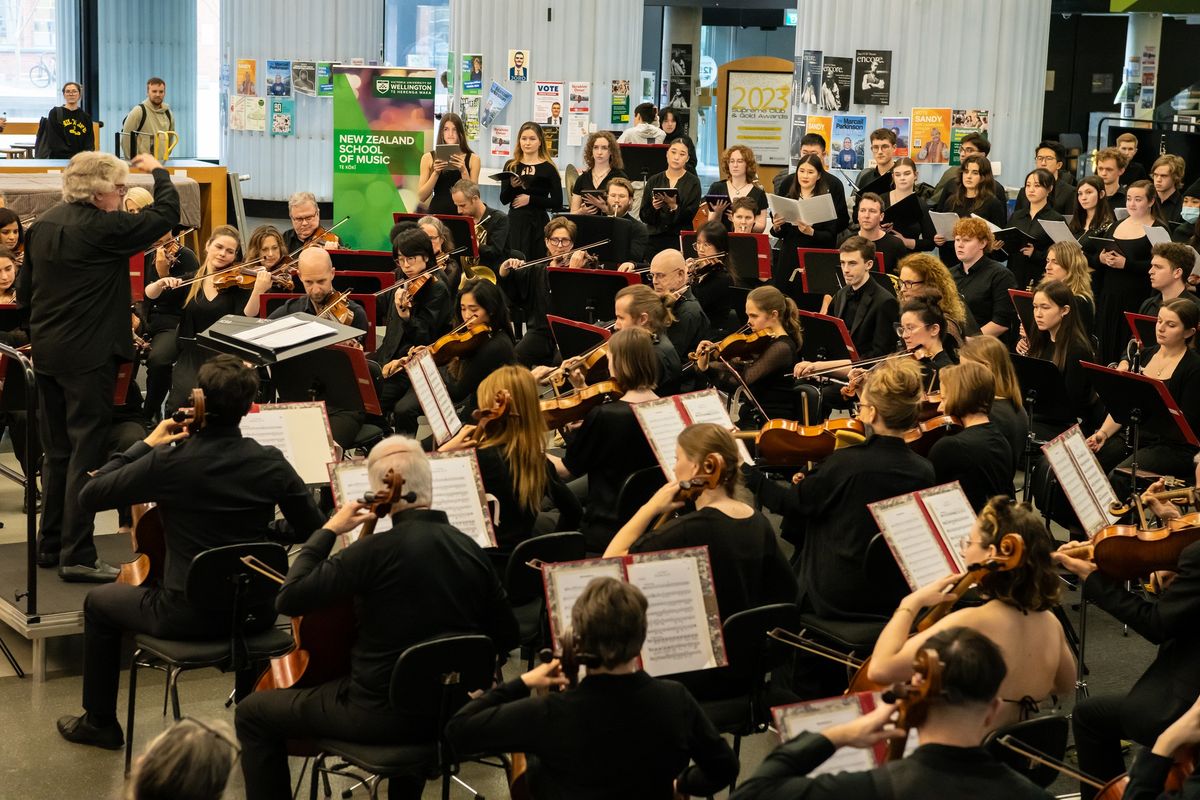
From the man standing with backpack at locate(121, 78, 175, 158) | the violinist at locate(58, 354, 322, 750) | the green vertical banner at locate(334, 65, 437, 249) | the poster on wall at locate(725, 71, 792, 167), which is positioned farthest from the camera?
the poster on wall at locate(725, 71, 792, 167)

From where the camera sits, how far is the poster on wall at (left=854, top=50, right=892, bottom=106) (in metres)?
11.6

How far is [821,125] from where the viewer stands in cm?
1178

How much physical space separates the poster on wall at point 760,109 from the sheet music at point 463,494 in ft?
50.2

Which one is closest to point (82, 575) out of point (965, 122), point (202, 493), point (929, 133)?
point (202, 493)

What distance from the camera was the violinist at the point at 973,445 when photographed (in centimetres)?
503

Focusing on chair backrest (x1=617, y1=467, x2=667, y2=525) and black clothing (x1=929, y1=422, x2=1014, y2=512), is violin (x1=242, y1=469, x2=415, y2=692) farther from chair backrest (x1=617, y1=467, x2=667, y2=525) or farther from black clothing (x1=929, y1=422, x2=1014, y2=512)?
black clothing (x1=929, y1=422, x2=1014, y2=512)

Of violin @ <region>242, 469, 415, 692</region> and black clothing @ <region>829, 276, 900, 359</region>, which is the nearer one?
violin @ <region>242, 469, 415, 692</region>

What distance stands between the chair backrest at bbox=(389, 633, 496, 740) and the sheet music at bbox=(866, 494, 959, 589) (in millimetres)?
1174

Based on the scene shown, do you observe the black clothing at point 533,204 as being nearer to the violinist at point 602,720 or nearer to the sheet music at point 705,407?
the sheet music at point 705,407

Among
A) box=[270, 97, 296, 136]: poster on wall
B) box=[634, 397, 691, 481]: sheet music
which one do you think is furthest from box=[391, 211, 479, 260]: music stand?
box=[270, 97, 296, 136]: poster on wall

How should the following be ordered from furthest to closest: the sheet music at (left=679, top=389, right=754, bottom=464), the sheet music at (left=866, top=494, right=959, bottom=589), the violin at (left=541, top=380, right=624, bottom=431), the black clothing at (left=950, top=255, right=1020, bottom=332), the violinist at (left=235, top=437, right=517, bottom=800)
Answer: the black clothing at (left=950, top=255, right=1020, bottom=332) → the violin at (left=541, top=380, right=624, bottom=431) → the sheet music at (left=679, top=389, right=754, bottom=464) → the sheet music at (left=866, top=494, right=959, bottom=589) → the violinist at (left=235, top=437, right=517, bottom=800)

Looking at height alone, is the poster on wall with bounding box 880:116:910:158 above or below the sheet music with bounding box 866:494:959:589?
above

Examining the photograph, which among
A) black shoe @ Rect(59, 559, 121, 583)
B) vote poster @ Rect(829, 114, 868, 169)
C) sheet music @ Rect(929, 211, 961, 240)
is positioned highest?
vote poster @ Rect(829, 114, 868, 169)

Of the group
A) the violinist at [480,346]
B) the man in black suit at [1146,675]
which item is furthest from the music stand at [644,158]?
the man in black suit at [1146,675]
